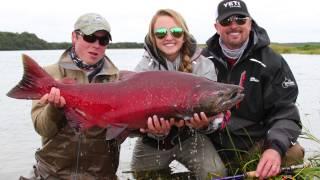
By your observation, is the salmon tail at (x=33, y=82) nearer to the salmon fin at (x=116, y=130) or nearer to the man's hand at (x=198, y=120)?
the salmon fin at (x=116, y=130)

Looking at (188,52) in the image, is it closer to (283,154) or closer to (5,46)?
(283,154)

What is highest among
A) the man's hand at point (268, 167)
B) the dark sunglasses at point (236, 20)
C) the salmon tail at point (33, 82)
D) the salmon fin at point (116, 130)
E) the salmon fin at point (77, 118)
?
the dark sunglasses at point (236, 20)

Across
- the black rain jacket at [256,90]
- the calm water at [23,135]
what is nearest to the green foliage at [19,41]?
the calm water at [23,135]

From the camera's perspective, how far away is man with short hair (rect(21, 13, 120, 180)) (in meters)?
5.13

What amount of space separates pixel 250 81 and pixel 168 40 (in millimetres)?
1160

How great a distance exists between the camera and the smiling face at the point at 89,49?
16.9ft

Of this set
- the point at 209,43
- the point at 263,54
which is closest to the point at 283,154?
the point at 263,54

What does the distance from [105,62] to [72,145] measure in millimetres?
1008

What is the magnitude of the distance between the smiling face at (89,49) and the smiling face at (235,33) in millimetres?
1418

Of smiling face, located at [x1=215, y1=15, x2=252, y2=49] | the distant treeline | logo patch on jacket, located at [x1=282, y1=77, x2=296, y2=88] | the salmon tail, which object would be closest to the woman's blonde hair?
smiling face, located at [x1=215, y1=15, x2=252, y2=49]

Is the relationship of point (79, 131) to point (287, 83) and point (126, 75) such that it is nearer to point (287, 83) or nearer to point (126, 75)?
point (126, 75)

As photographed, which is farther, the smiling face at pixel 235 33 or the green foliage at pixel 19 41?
→ the green foliage at pixel 19 41

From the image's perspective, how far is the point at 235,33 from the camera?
18.2ft

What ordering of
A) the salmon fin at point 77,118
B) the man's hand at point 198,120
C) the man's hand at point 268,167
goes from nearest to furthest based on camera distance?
the man's hand at point 198,120
the salmon fin at point 77,118
the man's hand at point 268,167
